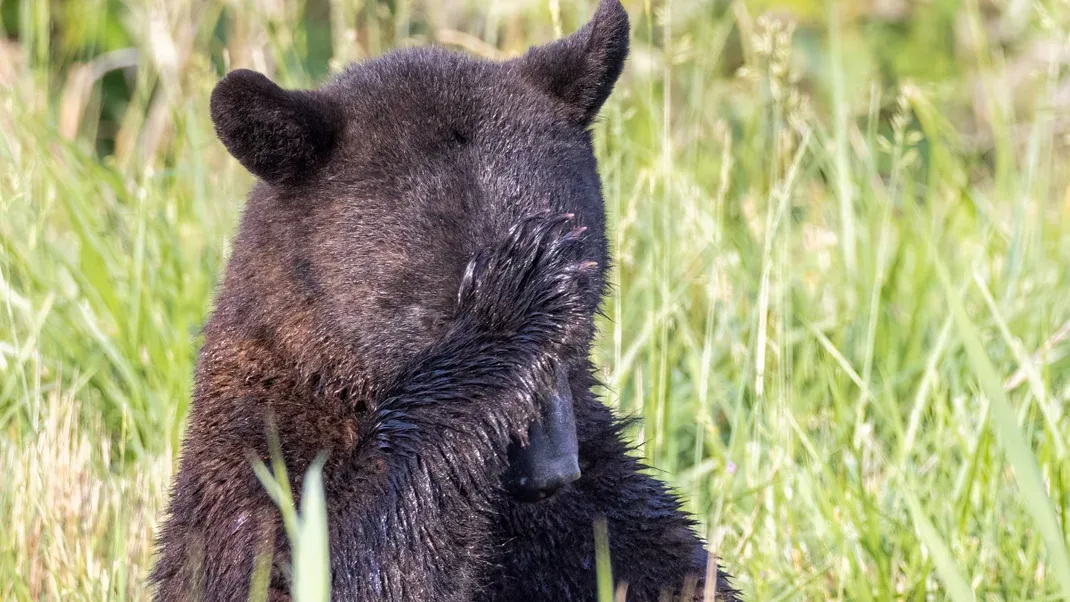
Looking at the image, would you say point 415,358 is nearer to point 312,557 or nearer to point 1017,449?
point 312,557

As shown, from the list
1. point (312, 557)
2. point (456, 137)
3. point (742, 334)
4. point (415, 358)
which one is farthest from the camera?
point (742, 334)

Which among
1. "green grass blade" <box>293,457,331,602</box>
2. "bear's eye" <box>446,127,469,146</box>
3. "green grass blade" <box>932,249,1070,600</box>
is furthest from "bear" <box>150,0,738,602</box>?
"green grass blade" <box>932,249,1070,600</box>

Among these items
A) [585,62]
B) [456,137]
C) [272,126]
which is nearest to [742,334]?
[585,62]

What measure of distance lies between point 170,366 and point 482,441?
5.87 feet

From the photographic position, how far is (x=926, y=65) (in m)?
8.96

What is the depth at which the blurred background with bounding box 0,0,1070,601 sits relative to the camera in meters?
3.31

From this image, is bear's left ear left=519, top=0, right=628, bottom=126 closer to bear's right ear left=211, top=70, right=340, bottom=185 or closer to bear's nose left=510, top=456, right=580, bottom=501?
bear's right ear left=211, top=70, right=340, bottom=185

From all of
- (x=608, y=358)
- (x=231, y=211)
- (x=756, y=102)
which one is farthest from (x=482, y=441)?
(x=756, y=102)

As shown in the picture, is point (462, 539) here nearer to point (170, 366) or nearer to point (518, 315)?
point (518, 315)

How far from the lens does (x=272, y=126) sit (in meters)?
2.60

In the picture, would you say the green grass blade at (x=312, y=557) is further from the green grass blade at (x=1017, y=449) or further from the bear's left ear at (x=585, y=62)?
the bear's left ear at (x=585, y=62)

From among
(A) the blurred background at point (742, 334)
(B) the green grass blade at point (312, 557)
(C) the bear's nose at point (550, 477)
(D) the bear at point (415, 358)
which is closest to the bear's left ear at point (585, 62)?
(D) the bear at point (415, 358)

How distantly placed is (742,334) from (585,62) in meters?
1.96

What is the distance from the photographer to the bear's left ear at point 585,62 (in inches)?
118
